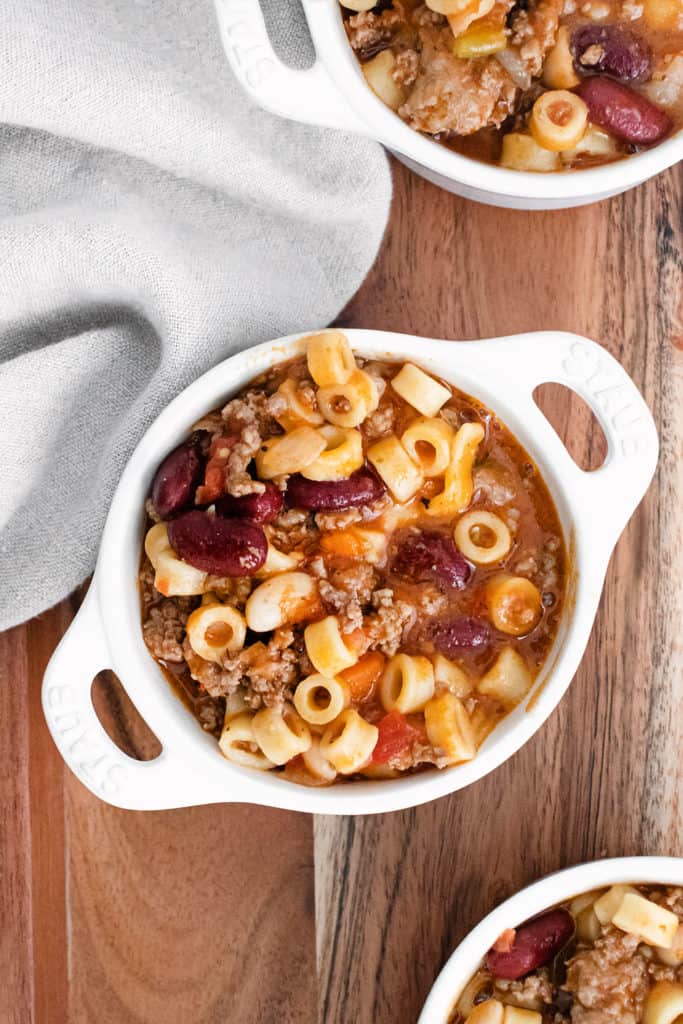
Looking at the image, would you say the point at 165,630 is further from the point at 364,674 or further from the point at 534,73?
the point at 534,73

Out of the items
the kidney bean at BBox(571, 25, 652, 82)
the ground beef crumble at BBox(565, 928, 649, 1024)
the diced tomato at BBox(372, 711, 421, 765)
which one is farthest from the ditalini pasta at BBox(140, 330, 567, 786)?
the kidney bean at BBox(571, 25, 652, 82)

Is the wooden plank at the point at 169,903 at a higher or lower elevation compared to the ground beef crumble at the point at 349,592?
lower

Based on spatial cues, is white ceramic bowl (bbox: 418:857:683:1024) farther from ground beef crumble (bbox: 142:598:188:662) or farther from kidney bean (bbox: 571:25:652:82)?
kidney bean (bbox: 571:25:652:82)

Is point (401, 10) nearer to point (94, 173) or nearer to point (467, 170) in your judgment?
point (467, 170)

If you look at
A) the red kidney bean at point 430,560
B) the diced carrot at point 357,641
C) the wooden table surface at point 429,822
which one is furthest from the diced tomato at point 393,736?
the wooden table surface at point 429,822

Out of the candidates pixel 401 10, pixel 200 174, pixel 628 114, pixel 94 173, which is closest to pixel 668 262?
pixel 628 114

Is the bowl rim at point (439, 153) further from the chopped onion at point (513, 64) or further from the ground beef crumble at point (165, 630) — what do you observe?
the ground beef crumble at point (165, 630)
